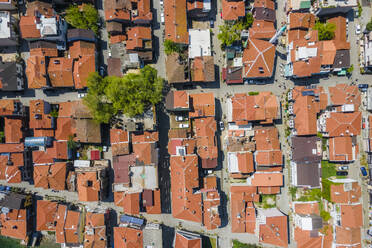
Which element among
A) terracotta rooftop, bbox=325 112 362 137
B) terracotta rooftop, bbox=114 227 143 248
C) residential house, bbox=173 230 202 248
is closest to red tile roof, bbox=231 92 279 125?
terracotta rooftop, bbox=325 112 362 137

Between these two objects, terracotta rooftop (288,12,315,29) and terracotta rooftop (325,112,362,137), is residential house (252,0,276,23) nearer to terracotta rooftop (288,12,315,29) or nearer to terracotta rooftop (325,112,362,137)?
terracotta rooftop (288,12,315,29)

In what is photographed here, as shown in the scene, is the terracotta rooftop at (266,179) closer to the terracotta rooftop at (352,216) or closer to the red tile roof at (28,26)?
the terracotta rooftop at (352,216)

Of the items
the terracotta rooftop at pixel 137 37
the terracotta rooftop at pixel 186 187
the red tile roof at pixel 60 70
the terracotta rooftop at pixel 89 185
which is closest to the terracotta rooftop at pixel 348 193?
the terracotta rooftop at pixel 186 187

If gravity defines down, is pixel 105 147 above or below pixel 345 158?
above

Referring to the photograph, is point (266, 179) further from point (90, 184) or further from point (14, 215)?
point (14, 215)

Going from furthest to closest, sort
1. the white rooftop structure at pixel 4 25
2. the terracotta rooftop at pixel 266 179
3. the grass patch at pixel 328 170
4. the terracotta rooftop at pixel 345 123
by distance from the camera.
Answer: the grass patch at pixel 328 170 < the terracotta rooftop at pixel 266 179 < the terracotta rooftop at pixel 345 123 < the white rooftop structure at pixel 4 25

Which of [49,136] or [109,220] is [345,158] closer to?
[109,220]

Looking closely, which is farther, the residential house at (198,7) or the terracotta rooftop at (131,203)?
the residential house at (198,7)

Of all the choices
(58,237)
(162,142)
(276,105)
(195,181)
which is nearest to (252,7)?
(276,105)
